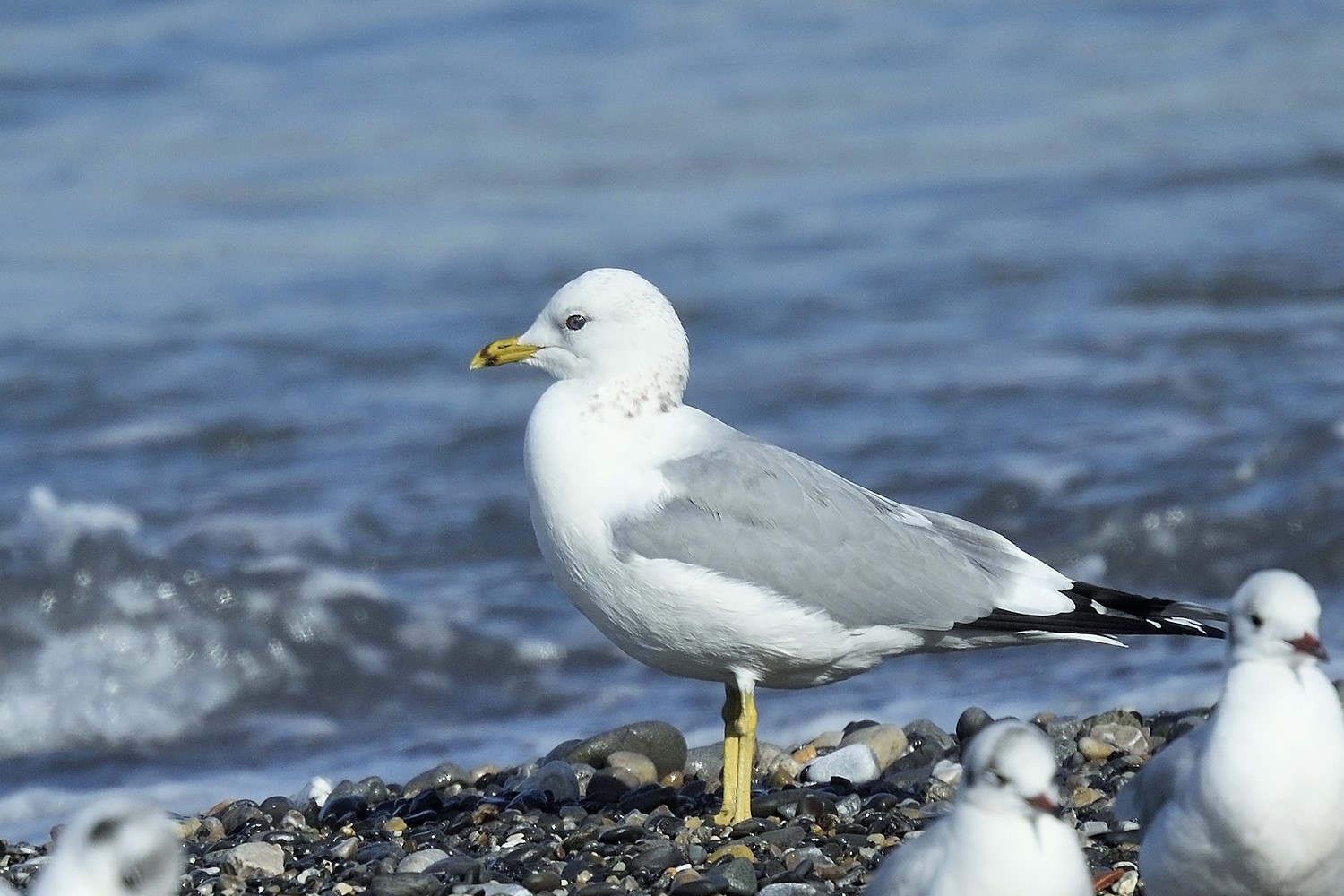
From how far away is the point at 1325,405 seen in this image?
10727 millimetres

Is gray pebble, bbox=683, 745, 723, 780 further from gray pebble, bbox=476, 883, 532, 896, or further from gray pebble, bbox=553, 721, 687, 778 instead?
gray pebble, bbox=476, 883, 532, 896

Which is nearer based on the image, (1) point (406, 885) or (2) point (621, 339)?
(1) point (406, 885)

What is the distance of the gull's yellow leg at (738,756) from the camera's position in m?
5.65

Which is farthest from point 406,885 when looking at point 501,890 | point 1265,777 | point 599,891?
point 1265,777

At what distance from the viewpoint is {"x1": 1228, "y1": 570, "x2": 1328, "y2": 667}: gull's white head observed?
403 cm

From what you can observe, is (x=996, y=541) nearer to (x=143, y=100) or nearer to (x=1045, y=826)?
(x=1045, y=826)

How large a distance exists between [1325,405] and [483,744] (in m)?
5.51

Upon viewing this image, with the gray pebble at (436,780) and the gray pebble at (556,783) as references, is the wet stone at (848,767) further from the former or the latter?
the gray pebble at (436,780)

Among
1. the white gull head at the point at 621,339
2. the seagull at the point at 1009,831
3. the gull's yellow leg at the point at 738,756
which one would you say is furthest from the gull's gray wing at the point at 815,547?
the seagull at the point at 1009,831

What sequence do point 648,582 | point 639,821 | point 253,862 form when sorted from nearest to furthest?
point 253,862, point 648,582, point 639,821

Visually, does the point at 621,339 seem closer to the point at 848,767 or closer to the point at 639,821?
the point at 639,821

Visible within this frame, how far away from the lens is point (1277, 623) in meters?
4.04

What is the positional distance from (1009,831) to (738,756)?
2.00 meters

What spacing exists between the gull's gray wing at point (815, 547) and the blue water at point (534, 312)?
66.7 inches
